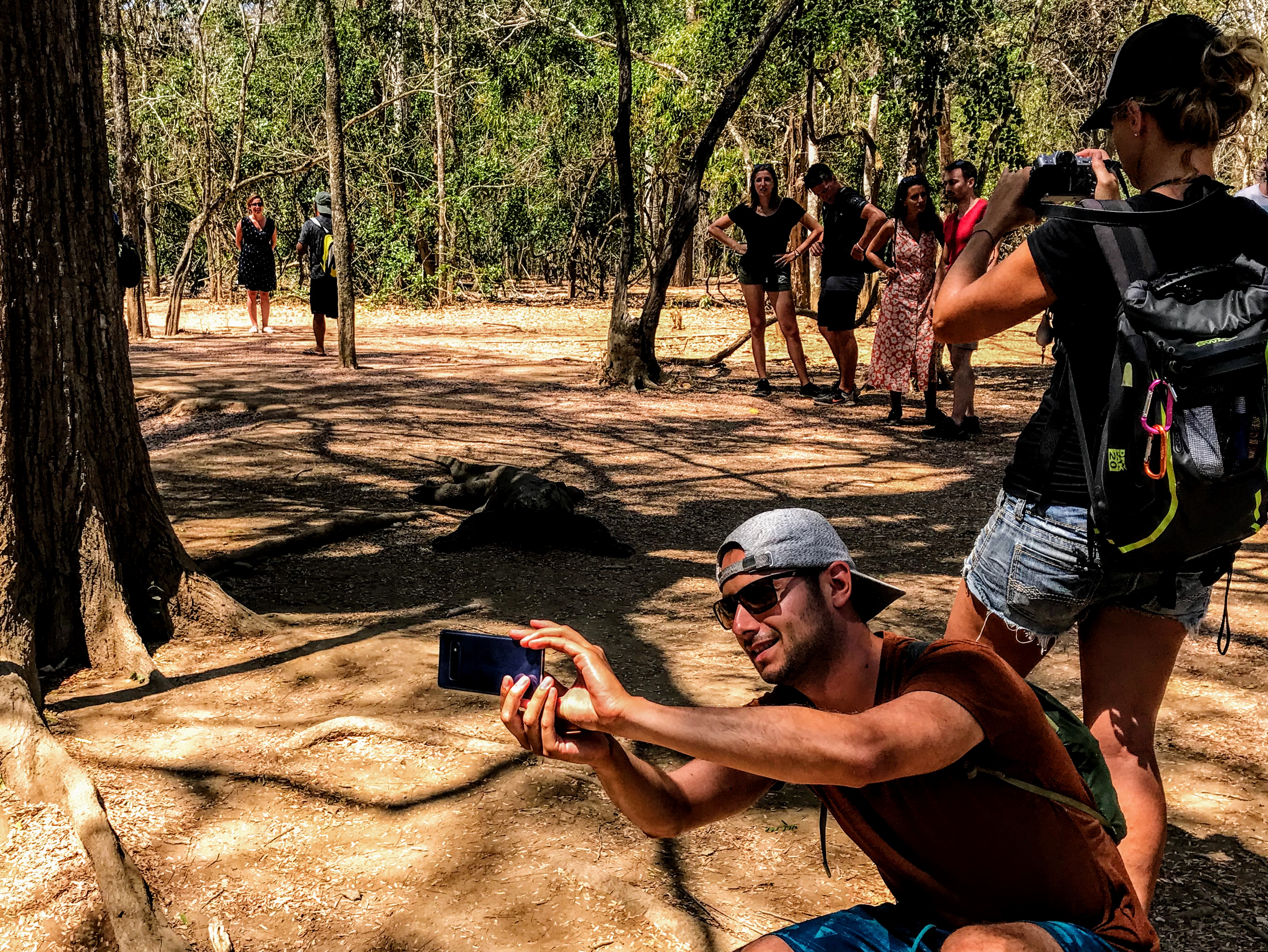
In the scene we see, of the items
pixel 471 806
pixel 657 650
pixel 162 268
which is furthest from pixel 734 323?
pixel 162 268

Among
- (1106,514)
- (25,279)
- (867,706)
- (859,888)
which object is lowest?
(859,888)

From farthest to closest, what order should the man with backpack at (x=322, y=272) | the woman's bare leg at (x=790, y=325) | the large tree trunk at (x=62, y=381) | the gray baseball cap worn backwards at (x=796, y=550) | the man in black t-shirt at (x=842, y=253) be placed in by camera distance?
the man with backpack at (x=322, y=272) < the woman's bare leg at (x=790, y=325) < the man in black t-shirt at (x=842, y=253) < the large tree trunk at (x=62, y=381) < the gray baseball cap worn backwards at (x=796, y=550)

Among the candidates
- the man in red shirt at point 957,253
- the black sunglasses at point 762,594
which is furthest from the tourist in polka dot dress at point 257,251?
the black sunglasses at point 762,594

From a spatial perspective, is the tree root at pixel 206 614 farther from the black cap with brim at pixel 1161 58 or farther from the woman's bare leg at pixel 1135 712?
→ the black cap with brim at pixel 1161 58

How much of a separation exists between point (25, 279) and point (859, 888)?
10.3ft

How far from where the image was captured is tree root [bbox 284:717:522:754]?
142 inches

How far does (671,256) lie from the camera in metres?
12.1

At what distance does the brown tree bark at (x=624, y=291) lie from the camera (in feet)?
39.1

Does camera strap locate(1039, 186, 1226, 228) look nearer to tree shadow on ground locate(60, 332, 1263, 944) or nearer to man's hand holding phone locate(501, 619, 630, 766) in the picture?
man's hand holding phone locate(501, 619, 630, 766)

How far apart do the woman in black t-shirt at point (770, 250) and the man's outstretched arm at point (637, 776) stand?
900 centimetres

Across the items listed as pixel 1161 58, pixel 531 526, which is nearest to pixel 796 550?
pixel 1161 58

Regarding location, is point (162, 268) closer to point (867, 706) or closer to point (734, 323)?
point (734, 323)

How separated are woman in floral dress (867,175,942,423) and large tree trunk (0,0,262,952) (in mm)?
6490

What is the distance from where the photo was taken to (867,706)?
196 cm
